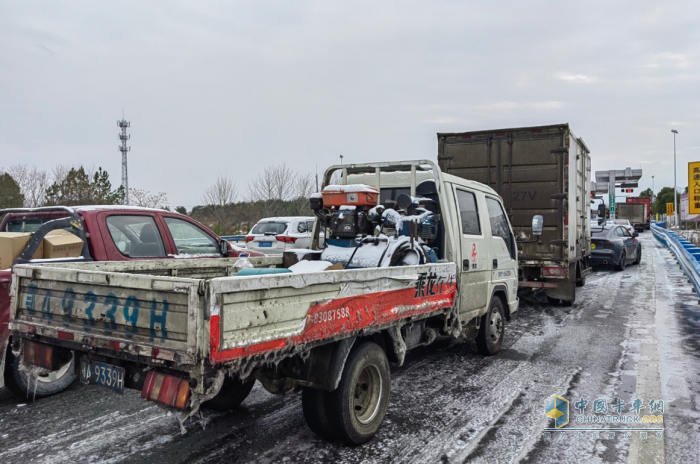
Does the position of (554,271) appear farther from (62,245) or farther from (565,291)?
(62,245)

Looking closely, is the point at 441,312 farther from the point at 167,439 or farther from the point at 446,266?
the point at 167,439

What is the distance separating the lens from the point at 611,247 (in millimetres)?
15609

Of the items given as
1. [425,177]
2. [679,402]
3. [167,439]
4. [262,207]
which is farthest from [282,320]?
[262,207]

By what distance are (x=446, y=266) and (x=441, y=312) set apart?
17.4 inches

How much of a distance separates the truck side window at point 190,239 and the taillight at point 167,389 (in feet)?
10.0

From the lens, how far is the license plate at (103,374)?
10.6 feet

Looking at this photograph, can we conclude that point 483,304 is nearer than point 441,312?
No

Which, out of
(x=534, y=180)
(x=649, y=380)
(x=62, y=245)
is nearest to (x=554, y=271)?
(x=534, y=180)

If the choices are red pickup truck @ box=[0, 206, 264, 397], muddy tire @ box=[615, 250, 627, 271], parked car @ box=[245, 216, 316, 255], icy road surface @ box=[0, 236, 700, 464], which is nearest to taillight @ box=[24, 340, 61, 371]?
icy road surface @ box=[0, 236, 700, 464]

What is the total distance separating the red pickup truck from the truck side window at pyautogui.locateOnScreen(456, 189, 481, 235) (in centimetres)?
280

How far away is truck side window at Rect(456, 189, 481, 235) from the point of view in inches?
231

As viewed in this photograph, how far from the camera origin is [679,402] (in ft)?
15.8

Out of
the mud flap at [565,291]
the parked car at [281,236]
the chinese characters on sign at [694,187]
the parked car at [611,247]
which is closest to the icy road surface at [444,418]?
the mud flap at [565,291]

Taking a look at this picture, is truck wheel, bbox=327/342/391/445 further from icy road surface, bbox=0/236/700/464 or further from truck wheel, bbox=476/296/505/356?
truck wheel, bbox=476/296/505/356
